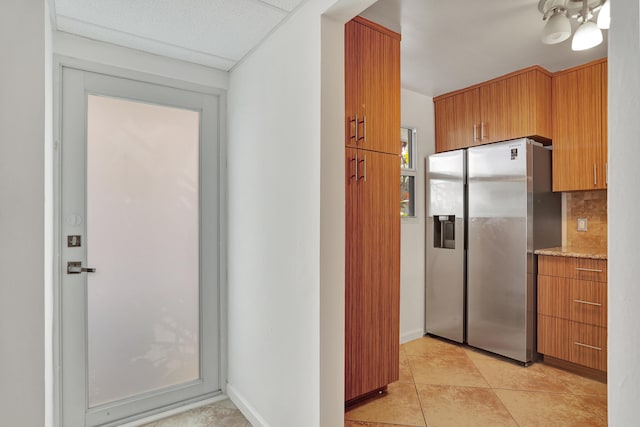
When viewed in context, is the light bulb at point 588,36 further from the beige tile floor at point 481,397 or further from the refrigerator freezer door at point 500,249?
the beige tile floor at point 481,397

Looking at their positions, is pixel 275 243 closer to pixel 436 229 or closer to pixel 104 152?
pixel 104 152

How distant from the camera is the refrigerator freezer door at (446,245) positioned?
3.36 meters

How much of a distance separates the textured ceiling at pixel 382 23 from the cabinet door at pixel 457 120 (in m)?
0.43

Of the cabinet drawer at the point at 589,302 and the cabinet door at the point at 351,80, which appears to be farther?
the cabinet drawer at the point at 589,302

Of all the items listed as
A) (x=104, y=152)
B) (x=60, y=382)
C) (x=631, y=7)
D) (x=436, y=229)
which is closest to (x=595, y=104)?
(x=436, y=229)

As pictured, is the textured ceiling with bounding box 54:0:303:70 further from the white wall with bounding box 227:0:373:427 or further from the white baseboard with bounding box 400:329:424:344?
the white baseboard with bounding box 400:329:424:344

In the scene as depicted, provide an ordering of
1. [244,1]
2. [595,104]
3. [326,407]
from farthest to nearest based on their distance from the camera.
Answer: [595,104]
[244,1]
[326,407]

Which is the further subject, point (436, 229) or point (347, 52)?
point (436, 229)

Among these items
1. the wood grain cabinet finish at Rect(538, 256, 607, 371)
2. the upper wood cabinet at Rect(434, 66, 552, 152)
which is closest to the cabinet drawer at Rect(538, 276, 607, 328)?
the wood grain cabinet finish at Rect(538, 256, 607, 371)

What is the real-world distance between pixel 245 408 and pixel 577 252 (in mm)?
2852

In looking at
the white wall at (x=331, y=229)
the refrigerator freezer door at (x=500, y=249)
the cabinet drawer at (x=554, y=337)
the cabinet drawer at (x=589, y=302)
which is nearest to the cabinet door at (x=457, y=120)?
the refrigerator freezer door at (x=500, y=249)

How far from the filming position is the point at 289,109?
1839 mm

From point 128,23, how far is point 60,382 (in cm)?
208

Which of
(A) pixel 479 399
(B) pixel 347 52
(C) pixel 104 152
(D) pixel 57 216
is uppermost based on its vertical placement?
(B) pixel 347 52
